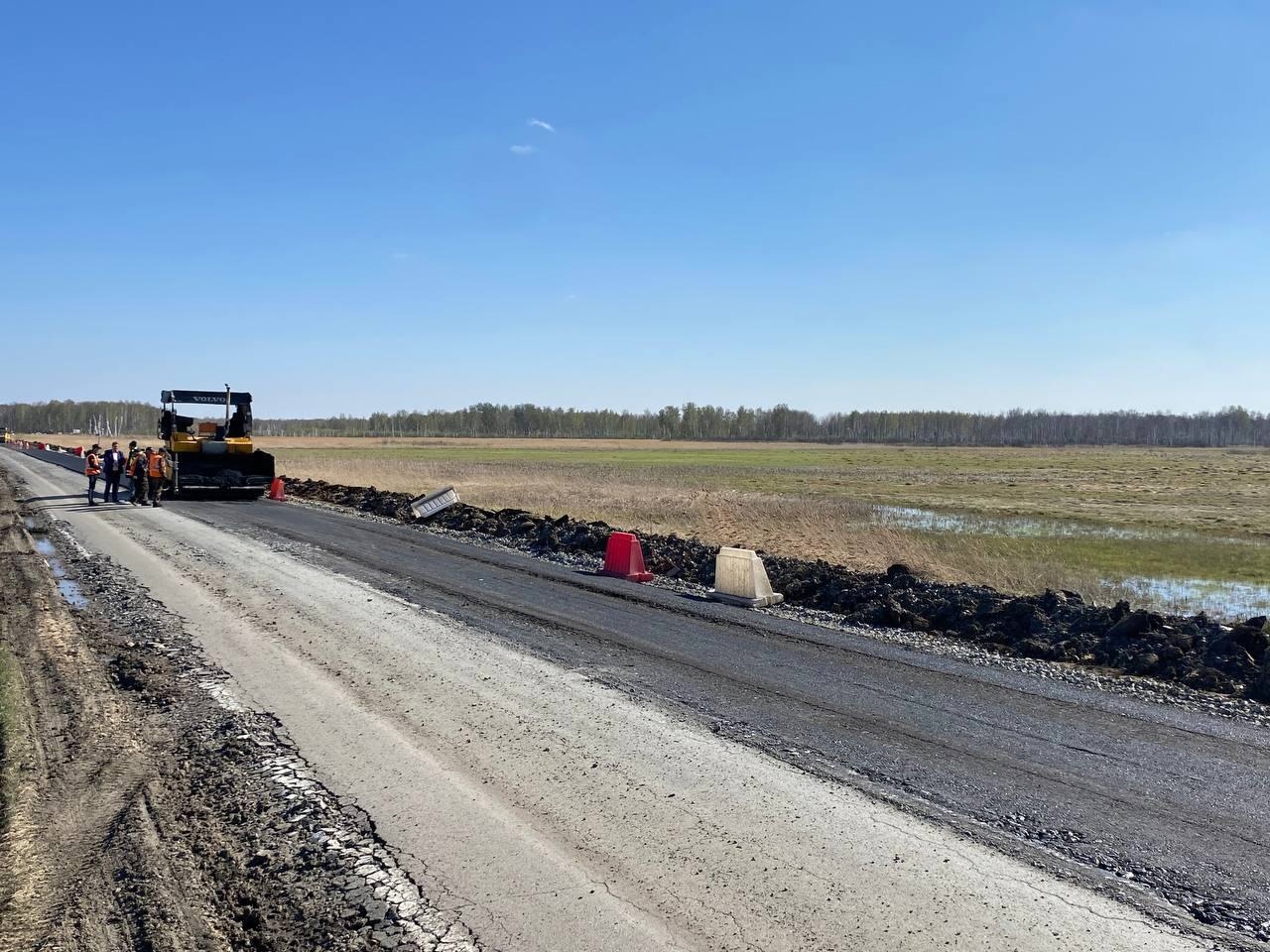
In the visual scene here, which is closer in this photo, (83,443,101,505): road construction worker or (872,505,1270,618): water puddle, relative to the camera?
(872,505,1270,618): water puddle

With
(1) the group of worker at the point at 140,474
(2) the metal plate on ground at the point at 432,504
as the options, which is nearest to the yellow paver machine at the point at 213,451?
(1) the group of worker at the point at 140,474

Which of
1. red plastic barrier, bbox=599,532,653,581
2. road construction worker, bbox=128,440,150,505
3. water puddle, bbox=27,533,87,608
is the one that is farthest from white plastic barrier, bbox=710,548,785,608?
road construction worker, bbox=128,440,150,505

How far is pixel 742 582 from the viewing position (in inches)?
482

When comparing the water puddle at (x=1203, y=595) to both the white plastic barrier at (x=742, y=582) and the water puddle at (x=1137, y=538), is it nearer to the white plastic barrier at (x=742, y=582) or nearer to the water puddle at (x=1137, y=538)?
the water puddle at (x=1137, y=538)

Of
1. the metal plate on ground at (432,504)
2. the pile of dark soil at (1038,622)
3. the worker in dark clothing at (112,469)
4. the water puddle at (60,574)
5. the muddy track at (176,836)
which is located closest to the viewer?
the muddy track at (176,836)

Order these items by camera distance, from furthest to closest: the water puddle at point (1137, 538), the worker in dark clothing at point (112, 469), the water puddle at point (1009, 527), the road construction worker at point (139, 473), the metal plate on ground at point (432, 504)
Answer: the water puddle at point (1009, 527), the worker in dark clothing at point (112, 469), the road construction worker at point (139, 473), the metal plate on ground at point (432, 504), the water puddle at point (1137, 538)

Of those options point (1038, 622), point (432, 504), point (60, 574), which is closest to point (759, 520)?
point (432, 504)

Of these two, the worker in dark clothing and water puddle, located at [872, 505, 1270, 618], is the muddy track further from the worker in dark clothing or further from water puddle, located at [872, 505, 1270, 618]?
the worker in dark clothing

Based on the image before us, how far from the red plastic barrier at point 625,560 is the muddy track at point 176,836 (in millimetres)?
7329

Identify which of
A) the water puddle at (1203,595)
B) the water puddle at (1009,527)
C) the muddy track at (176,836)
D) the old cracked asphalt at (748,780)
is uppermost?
the water puddle at (1009,527)

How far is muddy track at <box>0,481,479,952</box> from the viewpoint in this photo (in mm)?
3758

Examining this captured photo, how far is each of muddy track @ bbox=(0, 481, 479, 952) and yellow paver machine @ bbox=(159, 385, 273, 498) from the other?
1957cm

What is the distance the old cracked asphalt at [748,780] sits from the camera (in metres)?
3.98

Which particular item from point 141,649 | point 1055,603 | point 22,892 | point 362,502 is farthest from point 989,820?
point 362,502
